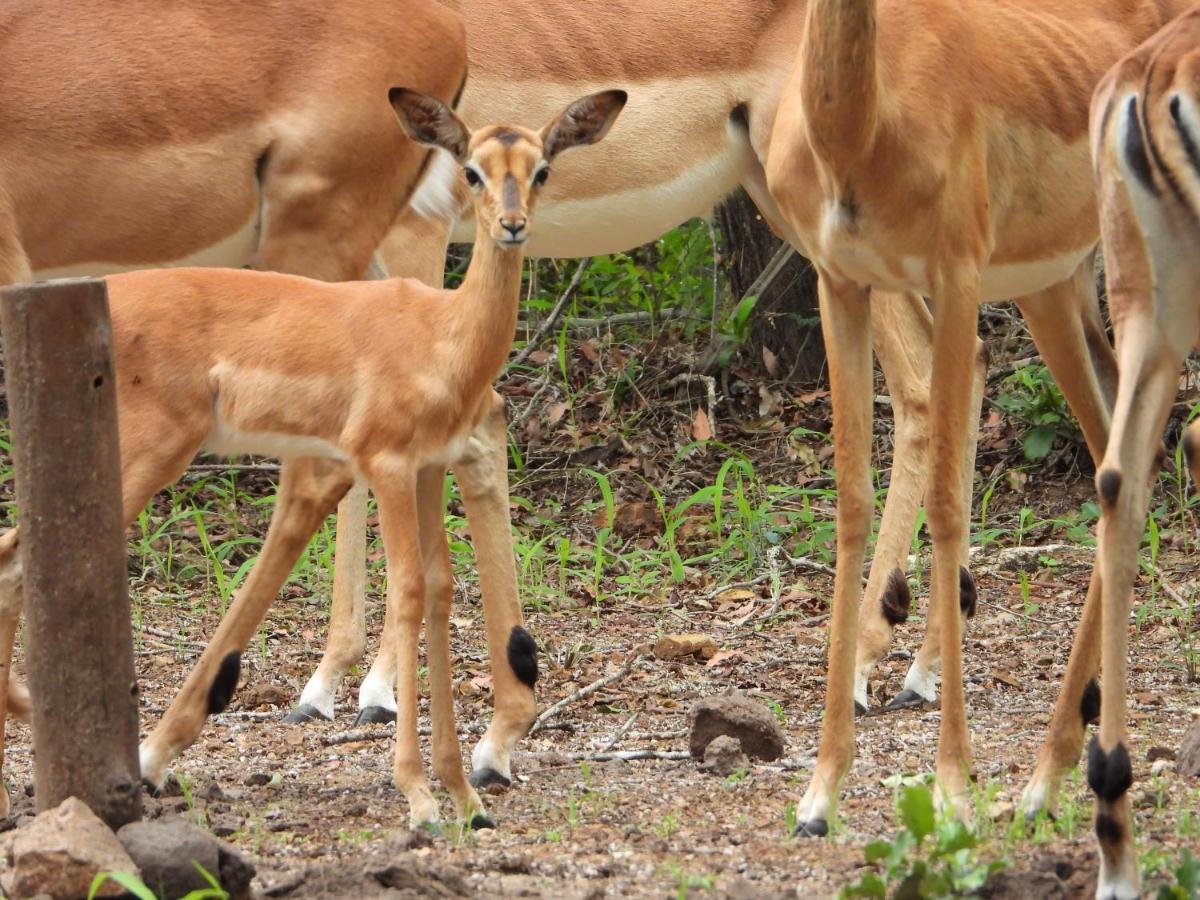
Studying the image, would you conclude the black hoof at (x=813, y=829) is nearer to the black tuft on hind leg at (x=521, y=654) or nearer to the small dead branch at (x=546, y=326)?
the black tuft on hind leg at (x=521, y=654)

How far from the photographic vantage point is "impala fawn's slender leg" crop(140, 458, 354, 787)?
4566mm

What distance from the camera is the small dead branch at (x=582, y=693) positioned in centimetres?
553

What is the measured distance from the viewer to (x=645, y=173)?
694 centimetres

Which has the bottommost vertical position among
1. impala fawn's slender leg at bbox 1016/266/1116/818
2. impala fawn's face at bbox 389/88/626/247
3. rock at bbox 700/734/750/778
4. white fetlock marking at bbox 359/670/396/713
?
white fetlock marking at bbox 359/670/396/713

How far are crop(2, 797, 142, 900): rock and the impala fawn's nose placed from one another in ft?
5.03

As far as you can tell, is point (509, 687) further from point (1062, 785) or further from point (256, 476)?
point (256, 476)

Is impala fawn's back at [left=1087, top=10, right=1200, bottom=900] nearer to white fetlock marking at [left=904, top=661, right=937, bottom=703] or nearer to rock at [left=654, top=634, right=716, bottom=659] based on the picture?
white fetlock marking at [left=904, top=661, right=937, bottom=703]

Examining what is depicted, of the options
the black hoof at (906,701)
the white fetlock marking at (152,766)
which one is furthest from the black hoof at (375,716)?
the black hoof at (906,701)

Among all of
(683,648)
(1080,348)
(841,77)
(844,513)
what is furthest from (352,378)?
(1080,348)

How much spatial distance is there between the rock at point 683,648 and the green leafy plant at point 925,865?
9.57 feet

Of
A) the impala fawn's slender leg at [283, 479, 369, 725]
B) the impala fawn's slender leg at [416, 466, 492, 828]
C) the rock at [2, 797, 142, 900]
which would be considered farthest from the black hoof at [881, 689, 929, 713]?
the rock at [2, 797, 142, 900]

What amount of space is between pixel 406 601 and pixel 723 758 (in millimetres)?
982

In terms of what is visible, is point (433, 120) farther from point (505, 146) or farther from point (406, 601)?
point (406, 601)

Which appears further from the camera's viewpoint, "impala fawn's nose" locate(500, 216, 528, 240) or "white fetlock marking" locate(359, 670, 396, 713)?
"white fetlock marking" locate(359, 670, 396, 713)
